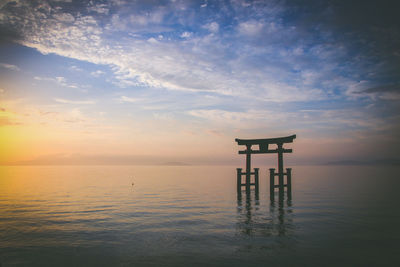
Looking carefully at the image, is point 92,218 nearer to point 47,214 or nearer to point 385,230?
point 47,214

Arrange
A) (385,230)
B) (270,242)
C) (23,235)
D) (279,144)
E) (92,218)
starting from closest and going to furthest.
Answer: (270,242), (23,235), (385,230), (92,218), (279,144)

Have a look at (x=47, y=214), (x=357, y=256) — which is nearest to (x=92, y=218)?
(x=47, y=214)

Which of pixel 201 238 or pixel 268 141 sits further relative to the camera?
pixel 268 141

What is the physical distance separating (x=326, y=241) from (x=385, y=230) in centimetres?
405

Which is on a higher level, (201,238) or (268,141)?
(268,141)

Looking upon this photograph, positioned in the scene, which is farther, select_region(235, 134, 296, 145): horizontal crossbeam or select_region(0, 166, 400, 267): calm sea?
select_region(235, 134, 296, 145): horizontal crossbeam

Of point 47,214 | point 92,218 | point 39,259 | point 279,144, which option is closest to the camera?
point 39,259

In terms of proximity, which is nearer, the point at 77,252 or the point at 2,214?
the point at 77,252

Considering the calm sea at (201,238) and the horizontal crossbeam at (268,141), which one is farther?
the horizontal crossbeam at (268,141)

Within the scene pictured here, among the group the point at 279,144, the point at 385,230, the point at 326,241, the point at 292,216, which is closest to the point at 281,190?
the point at 279,144

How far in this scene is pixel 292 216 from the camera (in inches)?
553

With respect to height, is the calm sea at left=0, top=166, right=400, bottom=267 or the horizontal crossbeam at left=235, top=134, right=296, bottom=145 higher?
the horizontal crossbeam at left=235, top=134, right=296, bottom=145

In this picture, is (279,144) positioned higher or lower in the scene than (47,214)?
higher

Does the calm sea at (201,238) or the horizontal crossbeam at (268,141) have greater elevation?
the horizontal crossbeam at (268,141)
